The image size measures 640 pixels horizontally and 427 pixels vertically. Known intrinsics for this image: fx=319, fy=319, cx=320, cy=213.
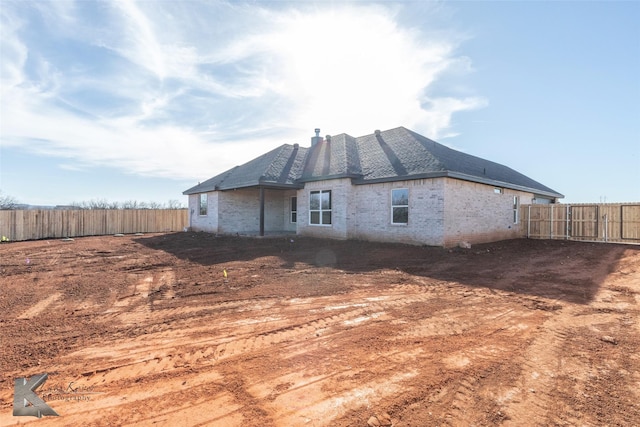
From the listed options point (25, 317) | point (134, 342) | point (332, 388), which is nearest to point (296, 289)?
point (134, 342)

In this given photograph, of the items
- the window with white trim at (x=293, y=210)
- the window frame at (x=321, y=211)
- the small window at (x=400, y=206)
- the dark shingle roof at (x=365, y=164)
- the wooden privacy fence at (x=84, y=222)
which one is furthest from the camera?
the window with white trim at (x=293, y=210)

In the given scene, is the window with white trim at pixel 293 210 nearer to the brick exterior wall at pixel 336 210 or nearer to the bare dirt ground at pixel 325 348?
the brick exterior wall at pixel 336 210

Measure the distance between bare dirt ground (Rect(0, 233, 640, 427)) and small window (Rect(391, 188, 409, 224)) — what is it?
16.2 feet

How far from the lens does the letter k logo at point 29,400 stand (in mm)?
2684

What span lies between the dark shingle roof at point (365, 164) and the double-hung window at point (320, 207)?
2.80ft

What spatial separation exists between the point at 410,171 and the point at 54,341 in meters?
12.1

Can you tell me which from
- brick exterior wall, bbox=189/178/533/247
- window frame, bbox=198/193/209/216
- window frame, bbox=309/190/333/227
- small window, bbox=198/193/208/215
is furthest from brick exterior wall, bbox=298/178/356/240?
small window, bbox=198/193/208/215

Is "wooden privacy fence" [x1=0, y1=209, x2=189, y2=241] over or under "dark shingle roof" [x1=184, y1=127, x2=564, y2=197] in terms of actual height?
under

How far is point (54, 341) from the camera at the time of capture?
164 inches

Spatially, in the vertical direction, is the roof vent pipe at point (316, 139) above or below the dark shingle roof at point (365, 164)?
above

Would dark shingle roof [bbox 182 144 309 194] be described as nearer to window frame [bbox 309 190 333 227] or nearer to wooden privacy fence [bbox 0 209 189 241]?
window frame [bbox 309 190 333 227]

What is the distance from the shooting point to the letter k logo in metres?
2.68

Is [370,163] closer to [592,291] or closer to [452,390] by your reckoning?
[592,291]

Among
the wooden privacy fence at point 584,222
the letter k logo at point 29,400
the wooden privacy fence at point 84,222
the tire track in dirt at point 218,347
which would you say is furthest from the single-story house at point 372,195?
the letter k logo at point 29,400
